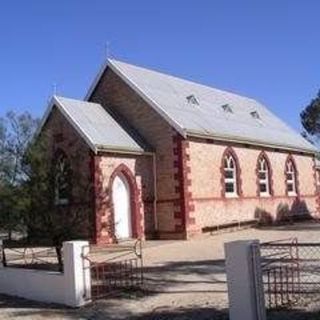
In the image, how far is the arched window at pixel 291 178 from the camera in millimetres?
40094

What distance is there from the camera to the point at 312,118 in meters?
63.3

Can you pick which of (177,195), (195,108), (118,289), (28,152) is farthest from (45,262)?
(195,108)

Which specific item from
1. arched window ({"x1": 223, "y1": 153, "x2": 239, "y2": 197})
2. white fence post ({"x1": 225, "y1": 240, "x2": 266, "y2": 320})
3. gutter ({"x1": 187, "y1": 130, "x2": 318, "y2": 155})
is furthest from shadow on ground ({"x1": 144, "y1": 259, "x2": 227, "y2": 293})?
arched window ({"x1": 223, "y1": 153, "x2": 239, "y2": 197})

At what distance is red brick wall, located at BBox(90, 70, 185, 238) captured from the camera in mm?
28922

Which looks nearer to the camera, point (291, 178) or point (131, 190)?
point (131, 190)

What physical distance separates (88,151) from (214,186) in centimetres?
710

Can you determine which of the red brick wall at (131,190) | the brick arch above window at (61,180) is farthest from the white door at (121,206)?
the brick arch above window at (61,180)

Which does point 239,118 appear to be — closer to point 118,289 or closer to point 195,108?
point 195,108

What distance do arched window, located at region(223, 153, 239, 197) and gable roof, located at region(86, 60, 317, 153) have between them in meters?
0.98

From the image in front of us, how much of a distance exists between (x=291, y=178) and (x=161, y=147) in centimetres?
1349

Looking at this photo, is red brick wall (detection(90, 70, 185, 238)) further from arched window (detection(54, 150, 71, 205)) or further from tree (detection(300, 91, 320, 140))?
tree (detection(300, 91, 320, 140))

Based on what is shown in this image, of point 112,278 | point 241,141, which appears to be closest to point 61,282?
point 112,278

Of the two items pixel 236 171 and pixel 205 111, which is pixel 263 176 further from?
pixel 205 111

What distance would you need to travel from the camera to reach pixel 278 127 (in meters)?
42.5
